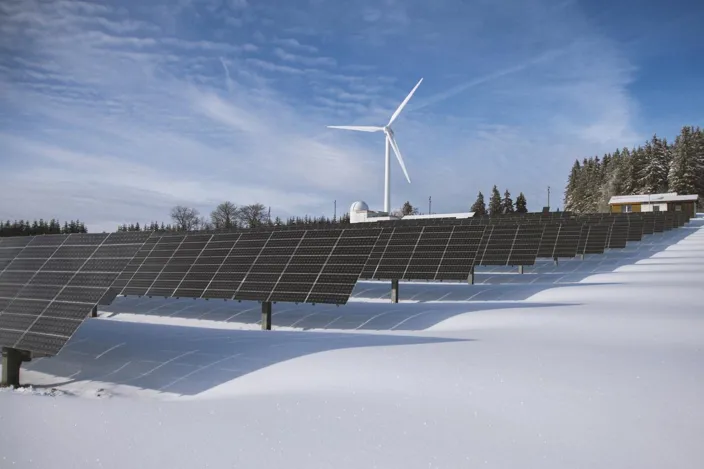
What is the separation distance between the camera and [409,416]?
308 inches

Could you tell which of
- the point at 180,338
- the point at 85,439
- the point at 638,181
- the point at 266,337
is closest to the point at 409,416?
the point at 85,439

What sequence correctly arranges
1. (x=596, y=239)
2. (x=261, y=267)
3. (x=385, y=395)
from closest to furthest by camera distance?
(x=385, y=395)
(x=261, y=267)
(x=596, y=239)

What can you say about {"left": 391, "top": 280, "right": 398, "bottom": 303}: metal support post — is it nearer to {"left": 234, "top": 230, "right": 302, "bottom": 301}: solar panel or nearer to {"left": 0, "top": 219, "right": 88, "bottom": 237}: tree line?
{"left": 234, "top": 230, "right": 302, "bottom": 301}: solar panel

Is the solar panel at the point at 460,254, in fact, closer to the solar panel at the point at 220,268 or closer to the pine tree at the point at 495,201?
the solar panel at the point at 220,268

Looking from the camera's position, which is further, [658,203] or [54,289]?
[658,203]

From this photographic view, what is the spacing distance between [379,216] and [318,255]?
6665cm

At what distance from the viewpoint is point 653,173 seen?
11550cm

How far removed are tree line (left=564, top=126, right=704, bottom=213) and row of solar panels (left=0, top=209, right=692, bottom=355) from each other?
335 ft

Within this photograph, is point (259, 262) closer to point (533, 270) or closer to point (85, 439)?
point (85, 439)

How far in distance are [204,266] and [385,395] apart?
12199 millimetres

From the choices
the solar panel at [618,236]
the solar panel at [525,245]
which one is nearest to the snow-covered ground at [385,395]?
the solar panel at [525,245]

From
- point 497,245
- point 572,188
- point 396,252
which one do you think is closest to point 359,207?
point 497,245

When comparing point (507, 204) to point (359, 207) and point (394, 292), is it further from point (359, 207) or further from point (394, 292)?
point (394, 292)

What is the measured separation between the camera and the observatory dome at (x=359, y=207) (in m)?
86.7
